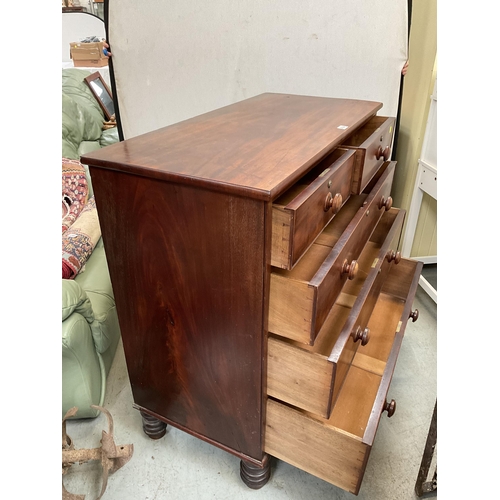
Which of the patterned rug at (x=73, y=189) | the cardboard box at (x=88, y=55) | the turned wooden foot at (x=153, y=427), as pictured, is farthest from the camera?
the cardboard box at (x=88, y=55)

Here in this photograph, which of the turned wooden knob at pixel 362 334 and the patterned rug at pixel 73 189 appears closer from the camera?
the turned wooden knob at pixel 362 334

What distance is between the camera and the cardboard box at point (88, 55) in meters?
3.21

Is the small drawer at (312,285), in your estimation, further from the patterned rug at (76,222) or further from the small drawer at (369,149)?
the patterned rug at (76,222)

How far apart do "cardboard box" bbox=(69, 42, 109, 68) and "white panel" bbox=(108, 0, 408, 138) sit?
6.61 feet

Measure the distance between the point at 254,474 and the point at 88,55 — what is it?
3.34m

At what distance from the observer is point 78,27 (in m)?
3.76

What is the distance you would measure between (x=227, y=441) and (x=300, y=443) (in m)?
0.19

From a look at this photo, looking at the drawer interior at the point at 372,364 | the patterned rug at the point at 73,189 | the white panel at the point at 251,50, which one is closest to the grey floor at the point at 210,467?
the drawer interior at the point at 372,364

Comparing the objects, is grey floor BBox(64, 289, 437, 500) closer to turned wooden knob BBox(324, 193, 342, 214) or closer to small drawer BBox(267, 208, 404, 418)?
small drawer BBox(267, 208, 404, 418)

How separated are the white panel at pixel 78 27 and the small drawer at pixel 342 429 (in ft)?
12.5

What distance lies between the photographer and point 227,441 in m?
1.00

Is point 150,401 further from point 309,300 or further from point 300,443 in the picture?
point 309,300

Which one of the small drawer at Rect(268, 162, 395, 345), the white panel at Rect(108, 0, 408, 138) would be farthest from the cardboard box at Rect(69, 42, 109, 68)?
the small drawer at Rect(268, 162, 395, 345)

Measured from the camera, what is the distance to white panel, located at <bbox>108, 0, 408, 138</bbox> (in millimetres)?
1355
